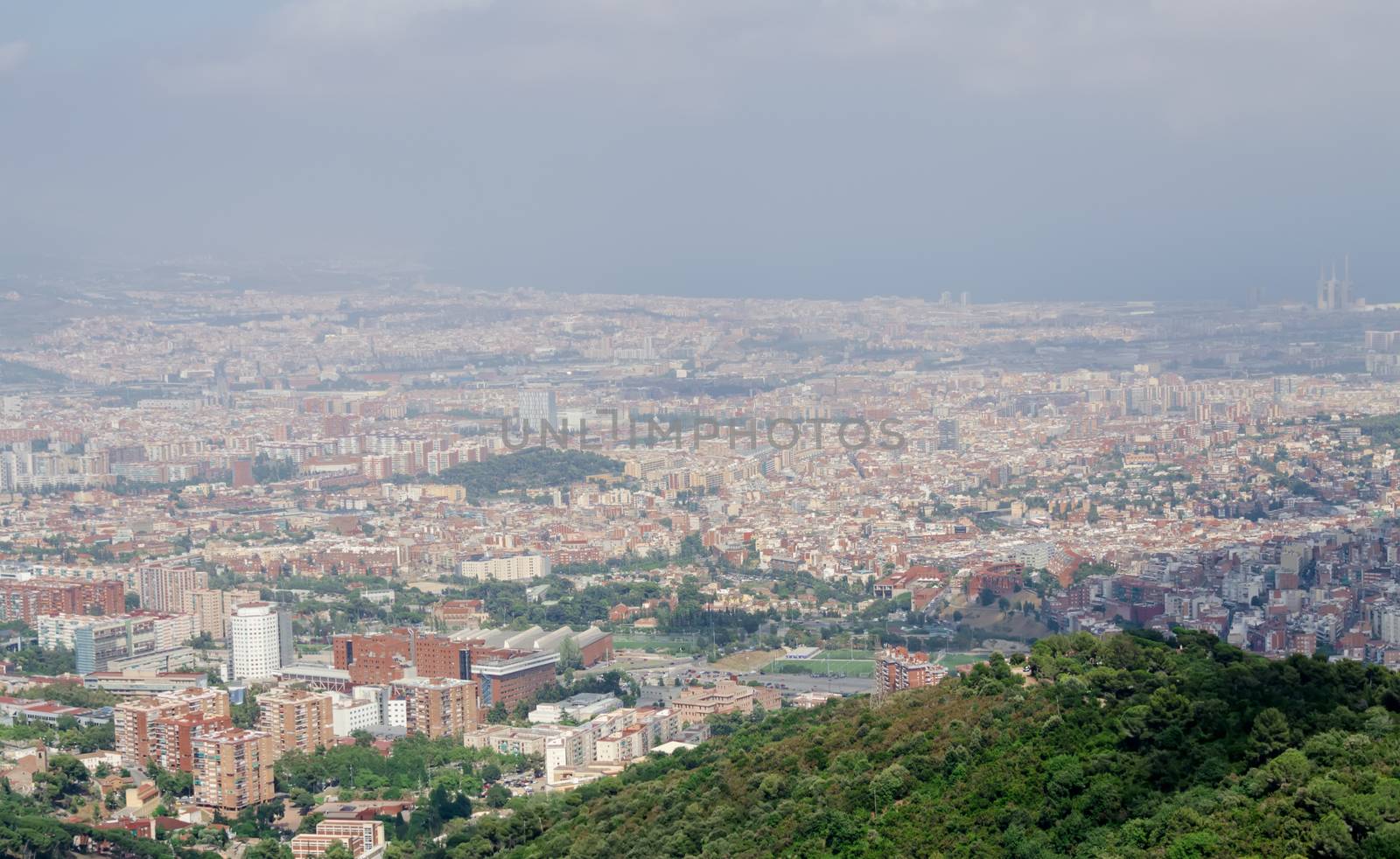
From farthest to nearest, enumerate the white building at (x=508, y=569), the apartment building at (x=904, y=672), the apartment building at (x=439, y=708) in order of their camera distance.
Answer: the white building at (x=508, y=569)
the apartment building at (x=439, y=708)
the apartment building at (x=904, y=672)

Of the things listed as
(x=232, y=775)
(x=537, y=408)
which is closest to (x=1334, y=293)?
(x=537, y=408)

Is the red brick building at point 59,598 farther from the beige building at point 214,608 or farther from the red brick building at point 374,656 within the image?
the red brick building at point 374,656

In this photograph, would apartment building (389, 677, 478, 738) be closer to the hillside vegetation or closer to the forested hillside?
the forested hillside

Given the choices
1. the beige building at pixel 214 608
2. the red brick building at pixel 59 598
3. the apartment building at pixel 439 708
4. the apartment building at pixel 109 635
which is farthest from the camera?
the red brick building at pixel 59 598

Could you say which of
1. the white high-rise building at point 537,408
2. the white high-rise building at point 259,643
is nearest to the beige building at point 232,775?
the white high-rise building at point 259,643

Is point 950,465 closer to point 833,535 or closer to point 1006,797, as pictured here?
point 833,535

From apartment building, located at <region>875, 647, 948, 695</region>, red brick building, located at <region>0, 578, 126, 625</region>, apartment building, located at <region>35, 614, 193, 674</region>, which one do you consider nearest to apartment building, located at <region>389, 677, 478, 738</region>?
apartment building, located at <region>875, 647, 948, 695</region>

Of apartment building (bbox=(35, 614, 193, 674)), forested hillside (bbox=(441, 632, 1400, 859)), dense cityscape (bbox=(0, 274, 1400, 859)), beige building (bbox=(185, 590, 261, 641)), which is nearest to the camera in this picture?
forested hillside (bbox=(441, 632, 1400, 859))

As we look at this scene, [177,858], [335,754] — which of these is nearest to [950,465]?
[335,754]

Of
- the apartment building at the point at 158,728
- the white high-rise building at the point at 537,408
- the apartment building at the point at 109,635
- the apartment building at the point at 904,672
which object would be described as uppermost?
the white high-rise building at the point at 537,408
